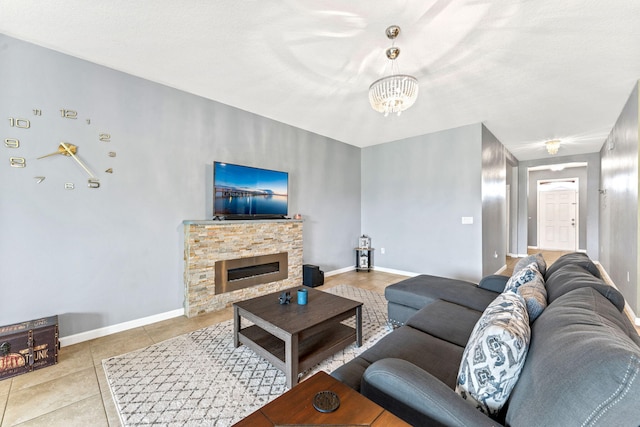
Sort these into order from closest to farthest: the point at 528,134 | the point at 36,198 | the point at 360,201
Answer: the point at 36,198
the point at 528,134
the point at 360,201

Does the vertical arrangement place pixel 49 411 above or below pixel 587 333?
below

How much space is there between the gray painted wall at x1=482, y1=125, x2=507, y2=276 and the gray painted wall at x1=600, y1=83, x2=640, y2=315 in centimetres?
157

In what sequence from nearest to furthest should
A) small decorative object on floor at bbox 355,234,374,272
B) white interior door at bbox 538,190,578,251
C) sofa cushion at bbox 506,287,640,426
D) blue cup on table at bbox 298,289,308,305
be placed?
1. sofa cushion at bbox 506,287,640,426
2. blue cup on table at bbox 298,289,308,305
3. small decorative object on floor at bbox 355,234,374,272
4. white interior door at bbox 538,190,578,251

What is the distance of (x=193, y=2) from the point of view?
→ 1932 millimetres

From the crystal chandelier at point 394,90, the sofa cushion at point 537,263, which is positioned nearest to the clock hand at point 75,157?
the crystal chandelier at point 394,90

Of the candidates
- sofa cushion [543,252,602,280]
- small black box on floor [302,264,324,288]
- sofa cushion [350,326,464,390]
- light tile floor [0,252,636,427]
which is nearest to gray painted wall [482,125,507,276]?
sofa cushion [543,252,602,280]

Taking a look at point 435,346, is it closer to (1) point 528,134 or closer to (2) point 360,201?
(2) point 360,201

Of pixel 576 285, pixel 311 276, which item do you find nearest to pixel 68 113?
pixel 311 276

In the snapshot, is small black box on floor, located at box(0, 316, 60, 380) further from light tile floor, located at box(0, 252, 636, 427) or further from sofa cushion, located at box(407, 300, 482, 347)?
sofa cushion, located at box(407, 300, 482, 347)

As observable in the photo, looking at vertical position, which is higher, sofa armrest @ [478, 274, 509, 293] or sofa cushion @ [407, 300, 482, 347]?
sofa armrest @ [478, 274, 509, 293]

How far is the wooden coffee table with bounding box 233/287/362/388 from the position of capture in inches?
76.1

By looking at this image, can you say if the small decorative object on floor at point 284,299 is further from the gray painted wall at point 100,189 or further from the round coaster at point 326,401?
the gray painted wall at point 100,189

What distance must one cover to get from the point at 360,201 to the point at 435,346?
452 centimetres

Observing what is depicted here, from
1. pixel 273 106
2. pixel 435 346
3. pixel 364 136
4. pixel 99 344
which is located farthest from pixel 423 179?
pixel 99 344
